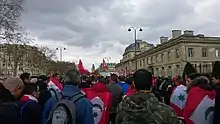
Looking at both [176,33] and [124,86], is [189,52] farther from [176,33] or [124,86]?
[124,86]

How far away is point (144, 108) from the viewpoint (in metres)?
3.41

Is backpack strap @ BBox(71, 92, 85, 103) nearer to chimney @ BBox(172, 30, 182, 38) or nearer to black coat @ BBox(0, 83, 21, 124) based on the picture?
black coat @ BBox(0, 83, 21, 124)

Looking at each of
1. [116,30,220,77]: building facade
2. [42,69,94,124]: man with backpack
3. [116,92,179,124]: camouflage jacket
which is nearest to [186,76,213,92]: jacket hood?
[42,69,94,124]: man with backpack

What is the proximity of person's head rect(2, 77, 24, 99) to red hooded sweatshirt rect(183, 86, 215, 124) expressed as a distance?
3347 millimetres

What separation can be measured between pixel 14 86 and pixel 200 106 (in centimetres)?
354

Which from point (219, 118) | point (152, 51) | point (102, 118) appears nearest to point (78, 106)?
point (219, 118)

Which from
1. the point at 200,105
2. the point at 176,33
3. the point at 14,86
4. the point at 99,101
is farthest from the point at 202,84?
the point at 176,33

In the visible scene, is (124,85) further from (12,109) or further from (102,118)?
(12,109)

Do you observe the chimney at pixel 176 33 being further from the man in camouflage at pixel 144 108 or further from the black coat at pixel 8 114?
the black coat at pixel 8 114

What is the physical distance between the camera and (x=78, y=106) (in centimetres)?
437

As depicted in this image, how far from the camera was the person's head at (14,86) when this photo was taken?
15.4ft

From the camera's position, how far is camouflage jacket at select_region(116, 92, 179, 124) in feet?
11.0

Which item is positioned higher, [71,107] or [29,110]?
[71,107]

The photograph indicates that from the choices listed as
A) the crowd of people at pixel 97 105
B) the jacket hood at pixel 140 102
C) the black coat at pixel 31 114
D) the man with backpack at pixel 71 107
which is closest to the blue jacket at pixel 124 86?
the crowd of people at pixel 97 105
